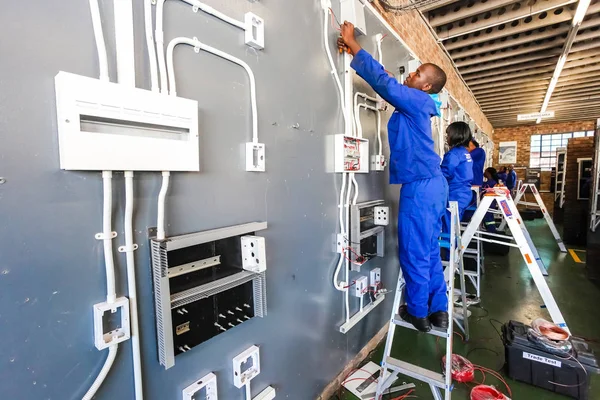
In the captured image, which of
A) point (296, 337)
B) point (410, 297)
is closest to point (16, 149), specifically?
point (296, 337)

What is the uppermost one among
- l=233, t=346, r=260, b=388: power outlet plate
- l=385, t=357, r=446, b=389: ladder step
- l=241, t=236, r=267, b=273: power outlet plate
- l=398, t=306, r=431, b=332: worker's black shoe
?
l=241, t=236, r=267, b=273: power outlet plate

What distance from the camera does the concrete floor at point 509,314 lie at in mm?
1971

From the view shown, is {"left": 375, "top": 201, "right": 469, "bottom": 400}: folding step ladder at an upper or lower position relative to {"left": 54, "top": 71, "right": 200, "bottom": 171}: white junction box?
lower

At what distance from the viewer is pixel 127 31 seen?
80 centimetres

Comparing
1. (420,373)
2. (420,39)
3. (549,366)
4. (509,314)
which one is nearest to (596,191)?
(509,314)

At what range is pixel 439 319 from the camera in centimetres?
165

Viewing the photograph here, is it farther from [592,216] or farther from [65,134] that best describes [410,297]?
[592,216]

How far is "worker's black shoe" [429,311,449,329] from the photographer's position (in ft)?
5.34

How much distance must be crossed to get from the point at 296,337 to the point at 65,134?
4.30ft

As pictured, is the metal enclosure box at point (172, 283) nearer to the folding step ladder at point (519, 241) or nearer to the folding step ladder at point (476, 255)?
the folding step ladder at point (519, 241)

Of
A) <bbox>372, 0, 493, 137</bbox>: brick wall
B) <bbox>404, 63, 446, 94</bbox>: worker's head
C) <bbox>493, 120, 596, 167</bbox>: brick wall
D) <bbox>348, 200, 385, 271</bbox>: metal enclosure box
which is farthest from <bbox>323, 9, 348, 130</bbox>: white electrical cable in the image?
<bbox>493, 120, 596, 167</bbox>: brick wall

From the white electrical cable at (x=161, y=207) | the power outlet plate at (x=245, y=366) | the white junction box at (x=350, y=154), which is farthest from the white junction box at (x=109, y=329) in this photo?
the white junction box at (x=350, y=154)

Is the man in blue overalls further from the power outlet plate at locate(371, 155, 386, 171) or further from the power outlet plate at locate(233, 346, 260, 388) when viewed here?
the power outlet plate at locate(233, 346, 260, 388)

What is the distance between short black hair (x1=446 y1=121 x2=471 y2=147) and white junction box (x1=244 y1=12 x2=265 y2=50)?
2.41m
